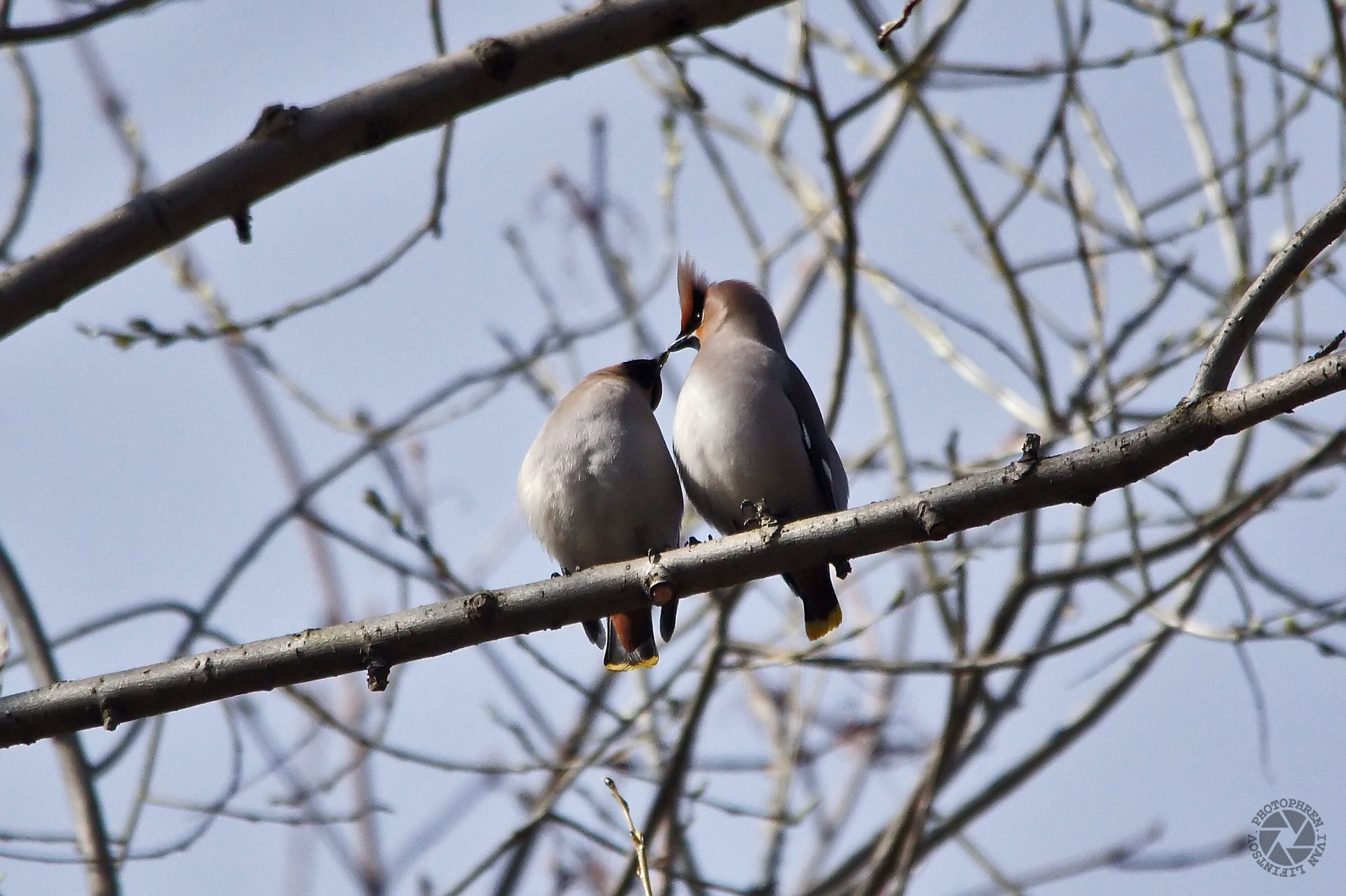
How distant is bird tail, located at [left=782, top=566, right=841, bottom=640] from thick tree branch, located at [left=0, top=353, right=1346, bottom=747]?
4.03 ft

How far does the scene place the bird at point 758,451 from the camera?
4801 millimetres

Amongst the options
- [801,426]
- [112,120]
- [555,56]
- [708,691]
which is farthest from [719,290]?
[112,120]

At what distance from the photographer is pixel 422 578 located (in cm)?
563

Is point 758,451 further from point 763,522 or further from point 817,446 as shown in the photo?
point 763,522

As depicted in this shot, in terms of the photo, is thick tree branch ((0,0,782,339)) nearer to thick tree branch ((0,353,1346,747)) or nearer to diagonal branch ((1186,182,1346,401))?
thick tree branch ((0,353,1346,747))

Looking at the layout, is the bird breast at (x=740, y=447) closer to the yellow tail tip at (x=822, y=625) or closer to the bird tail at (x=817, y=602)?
the bird tail at (x=817, y=602)

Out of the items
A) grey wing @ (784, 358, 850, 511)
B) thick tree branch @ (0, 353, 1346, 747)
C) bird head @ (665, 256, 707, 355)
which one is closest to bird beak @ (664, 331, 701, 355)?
bird head @ (665, 256, 707, 355)

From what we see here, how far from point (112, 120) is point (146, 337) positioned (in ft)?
6.23

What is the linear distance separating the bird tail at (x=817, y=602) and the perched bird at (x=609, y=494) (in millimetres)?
473

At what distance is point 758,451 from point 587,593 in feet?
4.34

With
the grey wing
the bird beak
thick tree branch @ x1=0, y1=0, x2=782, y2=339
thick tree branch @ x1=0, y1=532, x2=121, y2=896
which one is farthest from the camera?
the bird beak

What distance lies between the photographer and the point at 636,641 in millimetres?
4836

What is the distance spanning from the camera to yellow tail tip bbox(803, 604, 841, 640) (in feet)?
16.0

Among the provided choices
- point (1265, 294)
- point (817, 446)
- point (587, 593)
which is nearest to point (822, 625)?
point (817, 446)
